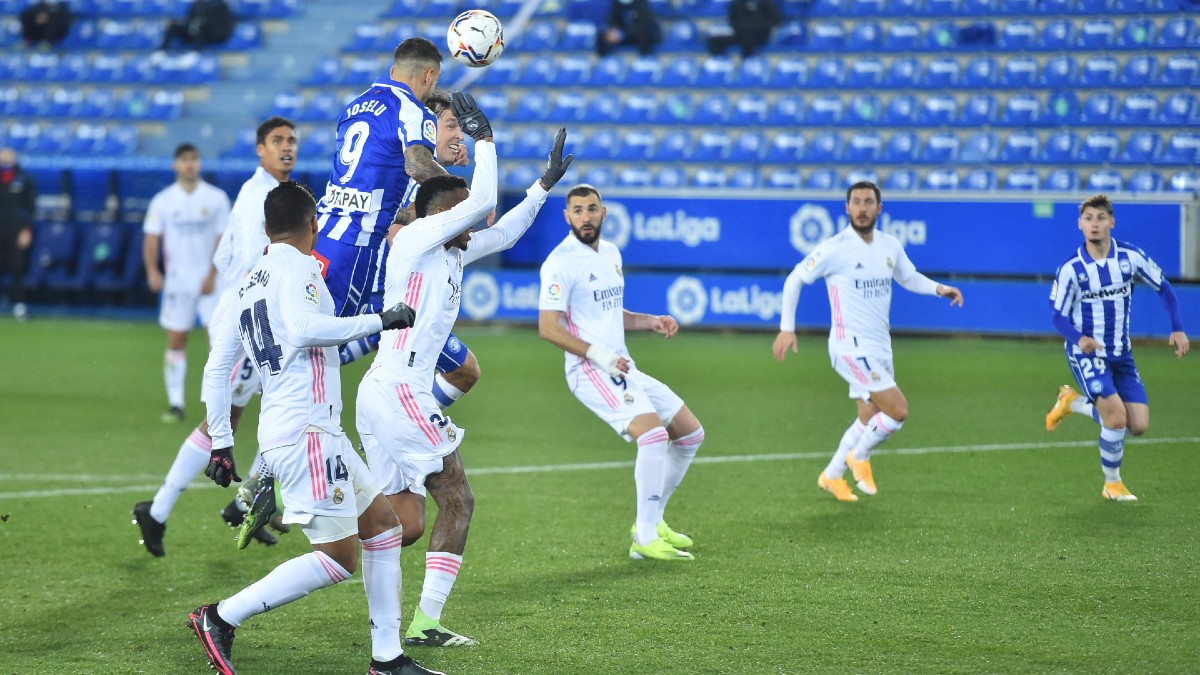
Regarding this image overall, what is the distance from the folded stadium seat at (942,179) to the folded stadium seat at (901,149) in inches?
20.0

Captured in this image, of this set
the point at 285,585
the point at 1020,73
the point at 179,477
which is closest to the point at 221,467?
the point at 285,585

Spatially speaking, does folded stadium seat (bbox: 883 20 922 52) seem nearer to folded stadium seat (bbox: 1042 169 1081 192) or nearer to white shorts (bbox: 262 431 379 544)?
folded stadium seat (bbox: 1042 169 1081 192)

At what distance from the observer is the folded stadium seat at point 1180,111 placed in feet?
65.4

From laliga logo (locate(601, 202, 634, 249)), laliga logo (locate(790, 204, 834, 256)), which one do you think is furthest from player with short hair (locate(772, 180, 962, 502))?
laliga logo (locate(601, 202, 634, 249))

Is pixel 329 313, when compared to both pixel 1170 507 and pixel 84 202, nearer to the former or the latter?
pixel 1170 507

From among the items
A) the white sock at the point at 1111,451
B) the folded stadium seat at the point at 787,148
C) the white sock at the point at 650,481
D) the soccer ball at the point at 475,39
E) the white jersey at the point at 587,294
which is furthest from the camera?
the folded stadium seat at the point at 787,148

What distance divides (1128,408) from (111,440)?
7.56 m

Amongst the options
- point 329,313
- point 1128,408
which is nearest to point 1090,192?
point 1128,408

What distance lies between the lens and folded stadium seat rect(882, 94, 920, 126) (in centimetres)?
2141

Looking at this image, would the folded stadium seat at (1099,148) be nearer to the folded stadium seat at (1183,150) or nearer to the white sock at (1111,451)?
the folded stadium seat at (1183,150)

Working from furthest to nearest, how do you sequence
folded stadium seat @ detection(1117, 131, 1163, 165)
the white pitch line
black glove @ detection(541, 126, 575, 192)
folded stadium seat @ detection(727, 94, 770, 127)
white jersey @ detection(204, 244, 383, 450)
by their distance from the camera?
1. folded stadium seat @ detection(727, 94, 770, 127)
2. folded stadium seat @ detection(1117, 131, 1163, 165)
3. the white pitch line
4. black glove @ detection(541, 126, 575, 192)
5. white jersey @ detection(204, 244, 383, 450)

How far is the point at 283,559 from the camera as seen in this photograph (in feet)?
25.6

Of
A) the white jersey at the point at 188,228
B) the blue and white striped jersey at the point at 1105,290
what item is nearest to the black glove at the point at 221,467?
the blue and white striped jersey at the point at 1105,290

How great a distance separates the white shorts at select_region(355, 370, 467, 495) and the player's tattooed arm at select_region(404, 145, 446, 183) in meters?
1.04
